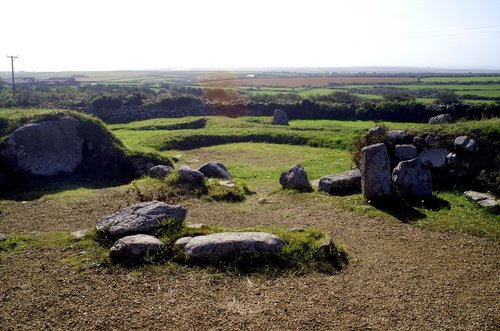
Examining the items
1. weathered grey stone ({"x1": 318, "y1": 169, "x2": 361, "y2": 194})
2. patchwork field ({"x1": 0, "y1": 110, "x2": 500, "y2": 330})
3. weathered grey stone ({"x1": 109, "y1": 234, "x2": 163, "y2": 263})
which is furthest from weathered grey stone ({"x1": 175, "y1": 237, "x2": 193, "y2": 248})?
weathered grey stone ({"x1": 318, "y1": 169, "x2": 361, "y2": 194})

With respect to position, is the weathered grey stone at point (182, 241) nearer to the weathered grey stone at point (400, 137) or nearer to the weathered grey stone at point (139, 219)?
the weathered grey stone at point (139, 219)

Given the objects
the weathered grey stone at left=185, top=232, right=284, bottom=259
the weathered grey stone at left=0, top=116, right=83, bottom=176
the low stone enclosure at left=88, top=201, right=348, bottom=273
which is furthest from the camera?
the weathered grey stone at left=0, top=116, right=83, bottom=176

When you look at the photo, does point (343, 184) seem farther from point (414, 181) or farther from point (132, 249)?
point (132, 249)

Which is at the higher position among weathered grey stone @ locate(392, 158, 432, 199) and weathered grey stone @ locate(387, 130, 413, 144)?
weathered grey stone @ locate(387, 130, 413, 144)

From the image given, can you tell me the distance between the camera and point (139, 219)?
11633 millimetres

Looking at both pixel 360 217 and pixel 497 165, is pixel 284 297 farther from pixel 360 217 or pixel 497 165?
pixel 497 165

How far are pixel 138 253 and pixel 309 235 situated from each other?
14.2ft

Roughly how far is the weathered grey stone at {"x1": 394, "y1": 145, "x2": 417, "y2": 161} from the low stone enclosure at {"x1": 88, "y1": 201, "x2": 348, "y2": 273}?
25.4 feet

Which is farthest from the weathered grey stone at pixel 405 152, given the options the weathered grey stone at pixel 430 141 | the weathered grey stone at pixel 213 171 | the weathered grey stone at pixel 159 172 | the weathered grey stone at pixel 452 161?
the weathered grey stone at pixel 159 172

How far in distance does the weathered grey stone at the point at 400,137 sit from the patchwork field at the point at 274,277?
90.0 inches

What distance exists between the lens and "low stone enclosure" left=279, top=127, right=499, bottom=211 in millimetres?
14898

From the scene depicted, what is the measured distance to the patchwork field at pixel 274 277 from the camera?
8.04m

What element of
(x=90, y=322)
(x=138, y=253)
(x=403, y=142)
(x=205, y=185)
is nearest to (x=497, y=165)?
(x=403, y=142)

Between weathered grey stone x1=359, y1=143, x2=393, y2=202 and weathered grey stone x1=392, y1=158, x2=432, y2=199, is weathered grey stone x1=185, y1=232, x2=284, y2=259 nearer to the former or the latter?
weathered grey stone x1=359, y1=143, x2=393, y2=202
